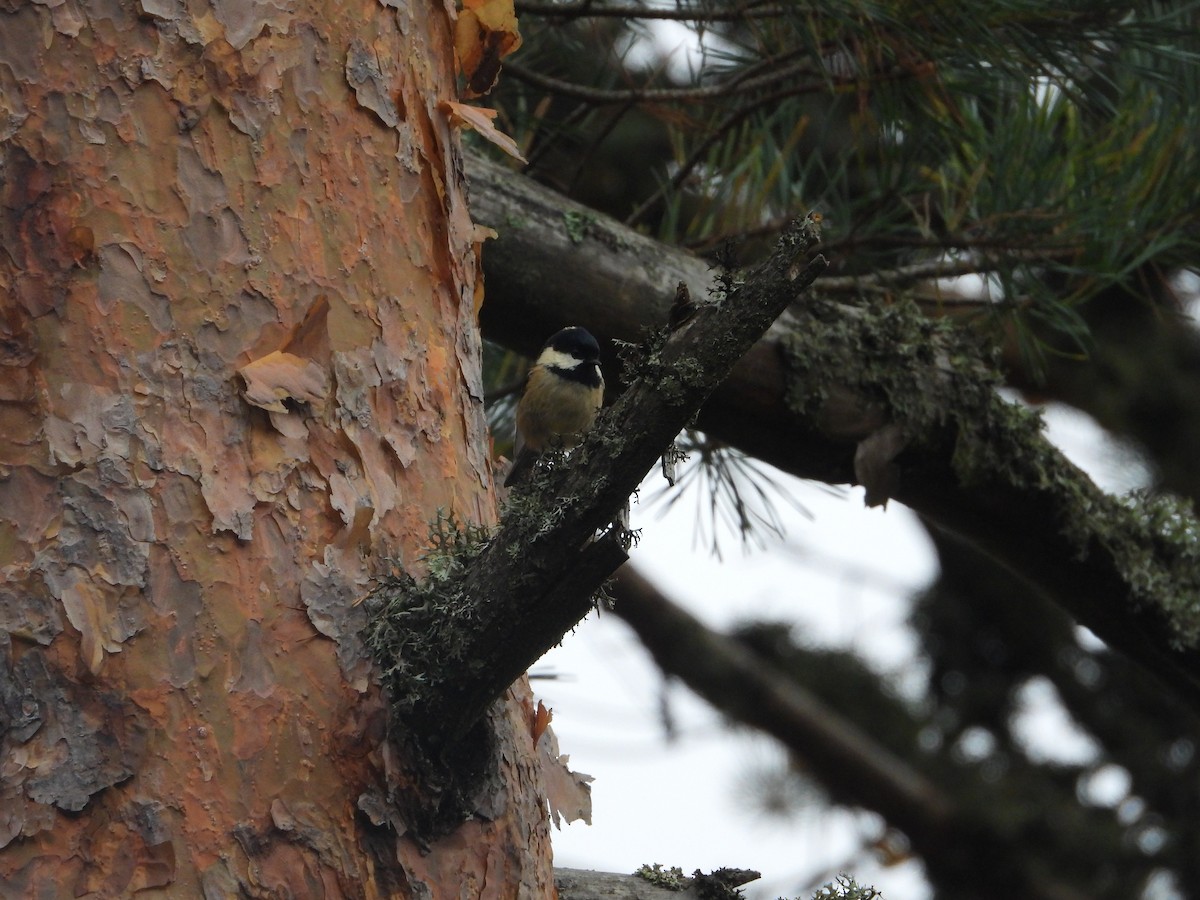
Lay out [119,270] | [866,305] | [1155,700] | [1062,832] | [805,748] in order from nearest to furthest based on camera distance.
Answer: [119,270]
[866,305]
[805,748]
[1062,832]
[1155,700]

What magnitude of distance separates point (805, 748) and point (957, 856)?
58cm

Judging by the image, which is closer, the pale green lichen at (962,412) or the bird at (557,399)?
the pale green lichen at (962,412)

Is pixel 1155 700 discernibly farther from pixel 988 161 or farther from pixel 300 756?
pixel 300 756

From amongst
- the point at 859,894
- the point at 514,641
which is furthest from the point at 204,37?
the point at 859,894

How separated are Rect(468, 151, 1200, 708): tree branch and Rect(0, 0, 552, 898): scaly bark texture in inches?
28.6

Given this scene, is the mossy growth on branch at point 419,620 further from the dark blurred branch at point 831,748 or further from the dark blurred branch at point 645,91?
the dark blurred branch at point 831,748

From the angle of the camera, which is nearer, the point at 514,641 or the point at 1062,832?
the point at 514,641

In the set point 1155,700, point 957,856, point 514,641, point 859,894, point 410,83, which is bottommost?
point 514,641

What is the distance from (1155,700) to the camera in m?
4.40

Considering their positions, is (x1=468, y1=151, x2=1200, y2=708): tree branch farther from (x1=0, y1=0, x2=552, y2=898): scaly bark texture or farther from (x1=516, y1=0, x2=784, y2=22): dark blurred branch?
(x1=0, y1=0, x2=552, y2=898): scaly bark texture

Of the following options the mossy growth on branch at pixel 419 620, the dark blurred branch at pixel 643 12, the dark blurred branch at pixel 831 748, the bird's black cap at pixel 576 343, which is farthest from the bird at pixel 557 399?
the mossy growth on branch at pixel 419 620

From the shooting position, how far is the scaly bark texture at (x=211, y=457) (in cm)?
123

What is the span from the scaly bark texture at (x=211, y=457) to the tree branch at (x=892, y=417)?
73 centimetres

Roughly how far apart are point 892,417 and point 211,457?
1.45 meters
